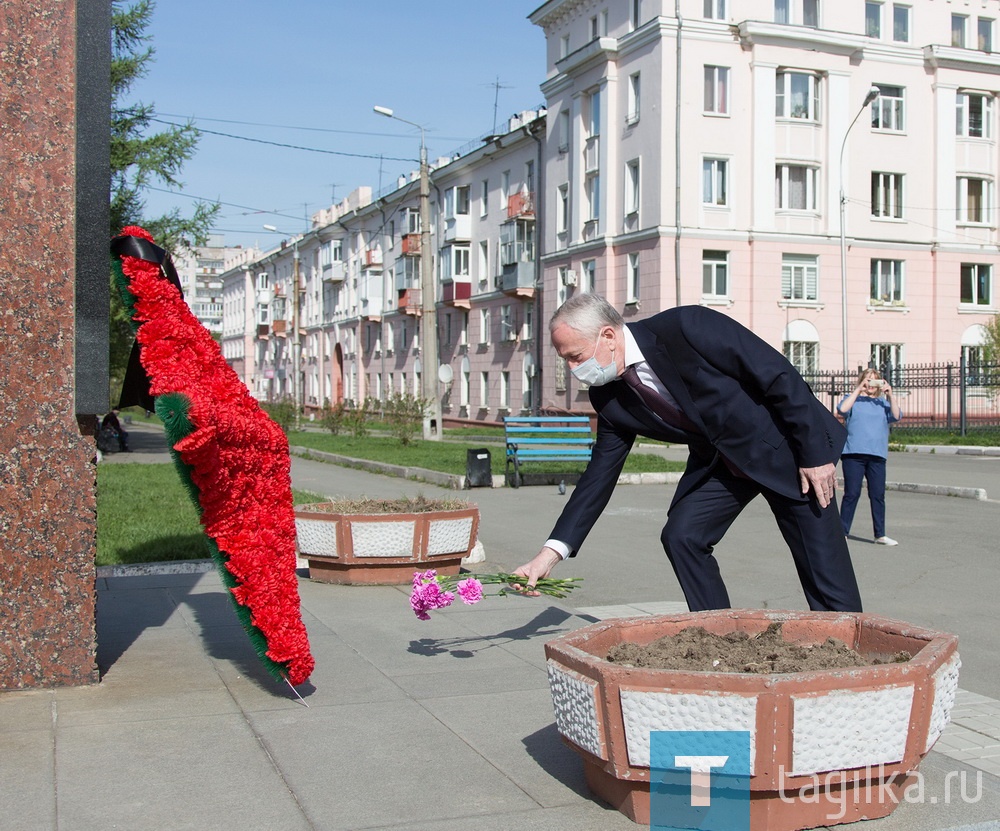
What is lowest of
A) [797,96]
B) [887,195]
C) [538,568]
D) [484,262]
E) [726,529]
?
[538,568]

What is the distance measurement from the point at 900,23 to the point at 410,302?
27165mm

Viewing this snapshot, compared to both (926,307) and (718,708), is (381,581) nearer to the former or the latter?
(718,708)

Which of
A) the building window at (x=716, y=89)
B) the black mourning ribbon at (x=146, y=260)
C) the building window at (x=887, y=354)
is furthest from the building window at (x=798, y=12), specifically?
the black mourning ribbon at (x=146, y=260)

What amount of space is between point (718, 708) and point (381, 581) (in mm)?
5080

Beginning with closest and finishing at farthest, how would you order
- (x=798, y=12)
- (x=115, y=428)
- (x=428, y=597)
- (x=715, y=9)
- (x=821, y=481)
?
(x=821, y=481), (x=428, y=597), (x=115, y=428), (x=715, y=9), (x=798, y=12)

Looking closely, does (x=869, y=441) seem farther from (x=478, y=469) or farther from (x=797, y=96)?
(x=797, y=96)

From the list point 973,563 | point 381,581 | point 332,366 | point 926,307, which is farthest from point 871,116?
point 332,366

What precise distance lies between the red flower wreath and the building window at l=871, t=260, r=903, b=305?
3514 centimetres

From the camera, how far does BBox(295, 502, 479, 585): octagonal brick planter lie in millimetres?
7762

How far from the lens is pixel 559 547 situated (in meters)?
4.41

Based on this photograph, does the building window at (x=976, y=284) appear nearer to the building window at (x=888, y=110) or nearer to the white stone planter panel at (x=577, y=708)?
the building window at (x=888, y=110)

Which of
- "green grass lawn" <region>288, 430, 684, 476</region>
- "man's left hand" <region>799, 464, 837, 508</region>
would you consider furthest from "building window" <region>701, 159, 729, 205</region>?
"man's left hand" <region>799, 464, 837, 508</region>

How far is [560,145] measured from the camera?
40625 mm

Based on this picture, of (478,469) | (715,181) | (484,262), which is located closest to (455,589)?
(478,469)
